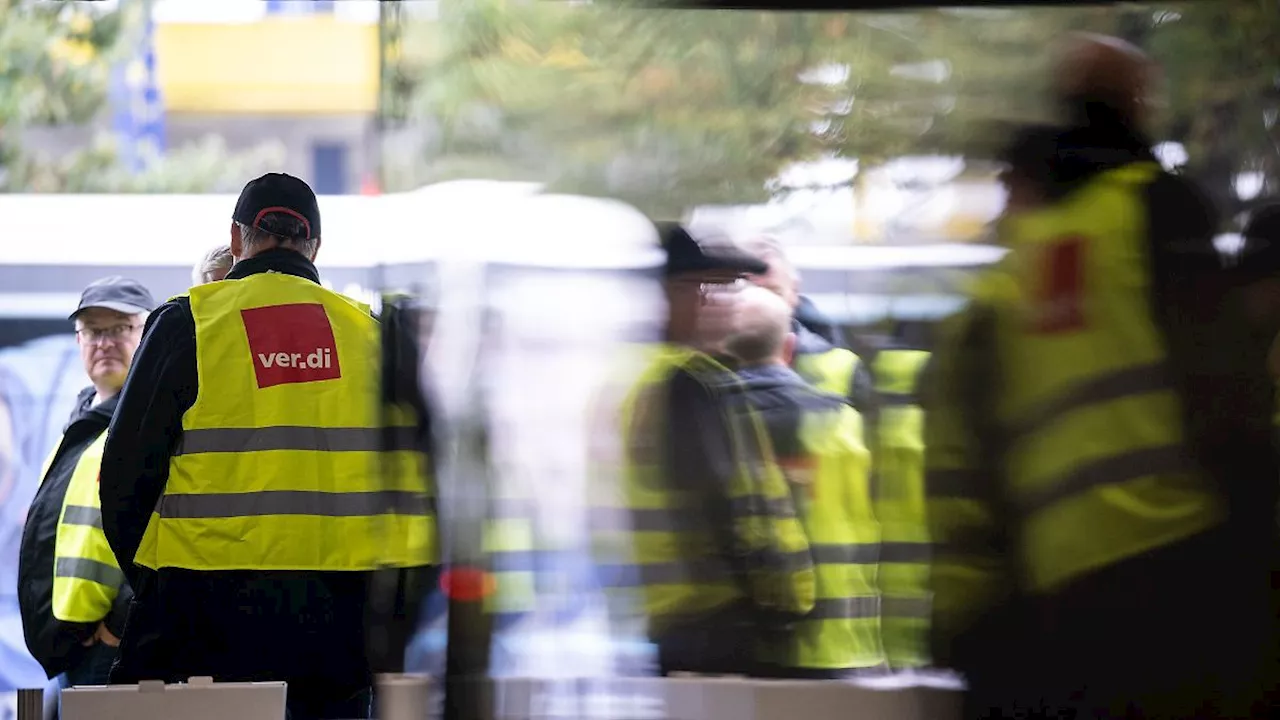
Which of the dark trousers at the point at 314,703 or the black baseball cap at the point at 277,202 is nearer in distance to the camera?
the dark trousers at the point at 314,703

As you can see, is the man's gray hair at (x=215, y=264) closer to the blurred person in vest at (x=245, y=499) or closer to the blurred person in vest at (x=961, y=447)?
the blurred person in vest at (x=245, y=499)

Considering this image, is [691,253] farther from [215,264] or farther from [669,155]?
[215,264]

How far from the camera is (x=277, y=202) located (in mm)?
2984

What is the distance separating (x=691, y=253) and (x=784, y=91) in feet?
0.76

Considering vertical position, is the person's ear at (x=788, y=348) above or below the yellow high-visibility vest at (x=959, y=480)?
above

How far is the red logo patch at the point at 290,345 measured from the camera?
284cm

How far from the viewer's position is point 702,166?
193 cm

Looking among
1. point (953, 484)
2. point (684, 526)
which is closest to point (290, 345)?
point (684, 526)

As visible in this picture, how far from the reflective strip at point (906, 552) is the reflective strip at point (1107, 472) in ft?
0.43

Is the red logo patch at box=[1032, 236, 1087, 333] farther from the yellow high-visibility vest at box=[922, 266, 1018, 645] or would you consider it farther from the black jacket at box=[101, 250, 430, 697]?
the black jacket at box=[101, 250, 430, 697]

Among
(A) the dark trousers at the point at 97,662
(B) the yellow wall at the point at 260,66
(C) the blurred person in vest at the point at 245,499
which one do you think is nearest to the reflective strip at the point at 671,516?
(C) the blurred person in vest at the point at 245,499

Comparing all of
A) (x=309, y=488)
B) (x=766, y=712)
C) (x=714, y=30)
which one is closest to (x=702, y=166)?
(x=714, y=30)

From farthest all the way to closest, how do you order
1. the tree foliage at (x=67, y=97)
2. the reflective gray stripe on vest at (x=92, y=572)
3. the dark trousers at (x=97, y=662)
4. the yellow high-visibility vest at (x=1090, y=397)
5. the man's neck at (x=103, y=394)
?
the tree foliage at (x=67, y=97)
the man's neck at (x=103, y=394)
the dark trousers at (x=97, y=662)
the reflective gray stripe on vest at (x=92, y=572)
the yellow high-visibility vest at (x=1090, y=397)

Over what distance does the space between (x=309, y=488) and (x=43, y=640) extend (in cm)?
133
